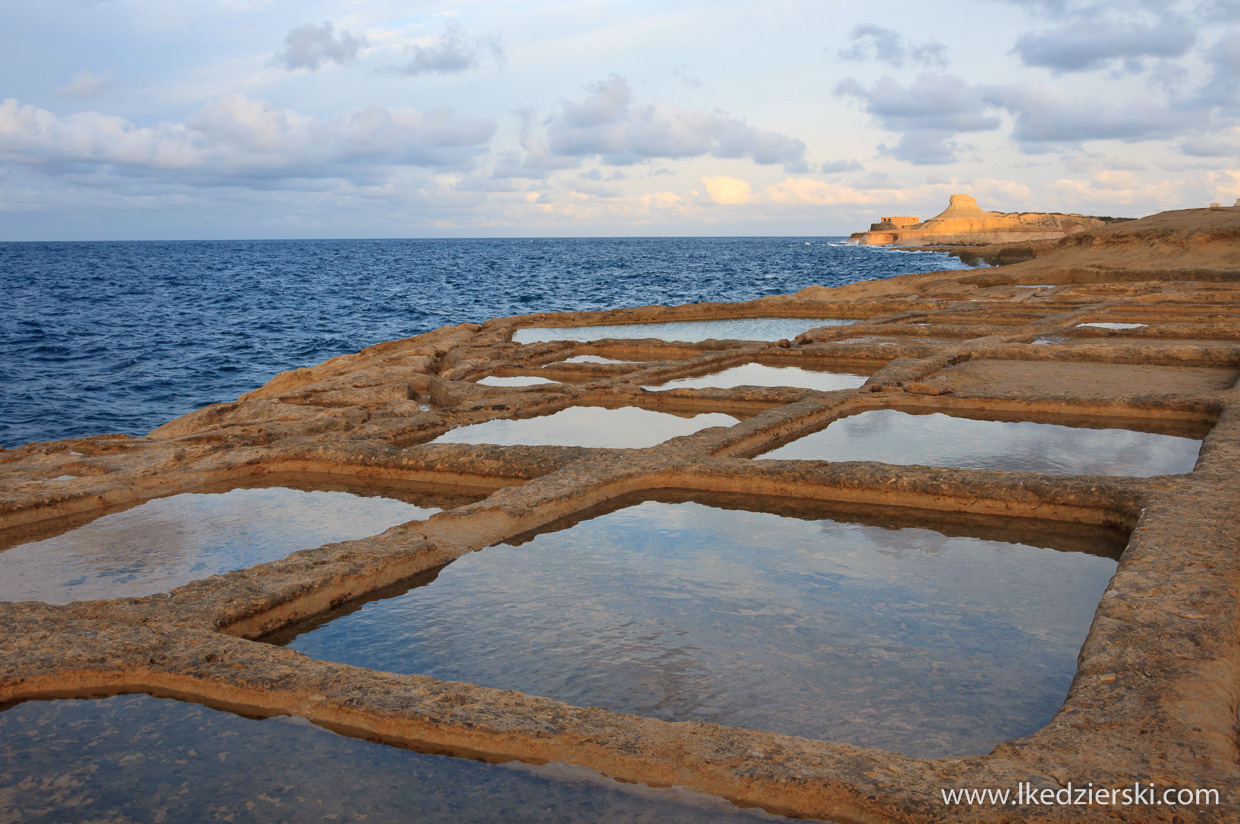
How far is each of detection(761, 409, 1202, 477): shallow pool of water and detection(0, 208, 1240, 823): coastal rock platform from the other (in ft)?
0.90

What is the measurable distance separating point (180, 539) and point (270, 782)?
271 centimetres

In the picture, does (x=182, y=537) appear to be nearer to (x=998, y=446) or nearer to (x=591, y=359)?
(x=998, y=446)

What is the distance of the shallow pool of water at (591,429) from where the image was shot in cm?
646

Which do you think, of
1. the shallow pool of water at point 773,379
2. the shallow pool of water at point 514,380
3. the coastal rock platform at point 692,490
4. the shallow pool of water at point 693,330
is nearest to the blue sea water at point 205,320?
the shallow pool of water at point 693,330

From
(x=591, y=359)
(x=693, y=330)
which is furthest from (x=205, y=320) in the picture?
(x=591, y=359)

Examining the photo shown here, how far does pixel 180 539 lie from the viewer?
182 inches

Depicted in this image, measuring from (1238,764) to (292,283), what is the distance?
52266 millimetres

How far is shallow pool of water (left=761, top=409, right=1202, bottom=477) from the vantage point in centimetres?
539

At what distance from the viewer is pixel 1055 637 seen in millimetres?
3127

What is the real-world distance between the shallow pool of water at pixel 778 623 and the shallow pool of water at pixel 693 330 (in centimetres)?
921

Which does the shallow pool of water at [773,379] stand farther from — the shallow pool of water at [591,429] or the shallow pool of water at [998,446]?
the shallow pool of water at [998,446]

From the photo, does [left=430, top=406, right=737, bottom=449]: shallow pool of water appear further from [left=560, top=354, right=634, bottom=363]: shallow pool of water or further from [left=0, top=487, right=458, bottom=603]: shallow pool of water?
[left=560, top=354, right=634, bottom=363]: shallow pool of water

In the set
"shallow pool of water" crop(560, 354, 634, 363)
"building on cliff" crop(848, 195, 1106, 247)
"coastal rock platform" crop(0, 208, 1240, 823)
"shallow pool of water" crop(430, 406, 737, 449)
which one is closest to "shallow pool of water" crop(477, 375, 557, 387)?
"coastal rock platform" crop(0, 208, 1240, 823)

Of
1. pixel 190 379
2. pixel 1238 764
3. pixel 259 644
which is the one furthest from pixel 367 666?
pixel 190 379
